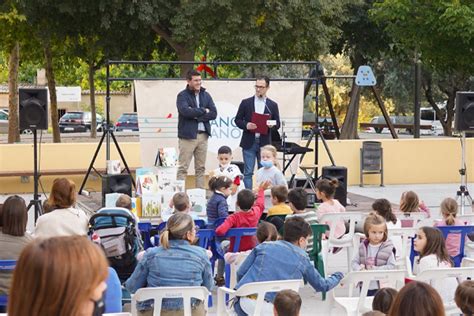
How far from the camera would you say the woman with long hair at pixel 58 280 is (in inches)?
85.9

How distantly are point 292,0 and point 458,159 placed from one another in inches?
268

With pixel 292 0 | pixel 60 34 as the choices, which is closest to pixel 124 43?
pixel 60 34

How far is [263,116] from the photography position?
12945 millimetres

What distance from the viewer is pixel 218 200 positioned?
859 cm

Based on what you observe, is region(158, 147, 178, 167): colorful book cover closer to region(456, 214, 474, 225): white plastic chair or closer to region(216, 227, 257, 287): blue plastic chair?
region(216, 227, 257, 287): blue plastic chair

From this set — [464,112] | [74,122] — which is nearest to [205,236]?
[464,112]

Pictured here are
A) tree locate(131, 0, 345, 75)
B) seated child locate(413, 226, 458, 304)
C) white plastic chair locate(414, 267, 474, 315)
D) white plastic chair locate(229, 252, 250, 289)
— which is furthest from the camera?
tree locate(131, 0, 345, 75)

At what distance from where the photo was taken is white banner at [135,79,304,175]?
14844 mm

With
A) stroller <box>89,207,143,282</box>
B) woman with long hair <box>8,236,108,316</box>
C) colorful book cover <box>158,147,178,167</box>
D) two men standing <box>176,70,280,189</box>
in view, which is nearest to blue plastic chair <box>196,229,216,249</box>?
stroller <box>89,207,143,282</box>

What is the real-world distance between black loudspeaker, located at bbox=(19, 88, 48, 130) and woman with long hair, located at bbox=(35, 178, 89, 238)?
5.03 metres

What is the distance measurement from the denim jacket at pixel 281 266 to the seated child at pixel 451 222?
230 cm

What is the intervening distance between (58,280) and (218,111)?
12928 millimetres

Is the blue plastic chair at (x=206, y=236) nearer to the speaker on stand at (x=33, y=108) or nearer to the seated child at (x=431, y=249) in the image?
the seated child at (x=431, y=249)

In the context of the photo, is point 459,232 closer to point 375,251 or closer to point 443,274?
point 375,251
